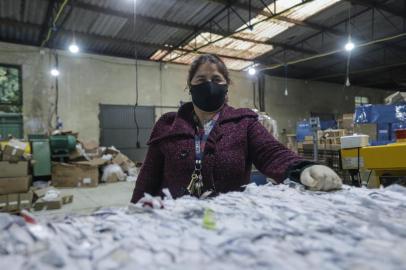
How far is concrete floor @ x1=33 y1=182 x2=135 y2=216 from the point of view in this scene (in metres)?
4.29

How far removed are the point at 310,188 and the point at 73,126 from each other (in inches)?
303

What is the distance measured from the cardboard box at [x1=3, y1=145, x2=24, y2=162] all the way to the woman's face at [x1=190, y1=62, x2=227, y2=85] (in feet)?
12.6

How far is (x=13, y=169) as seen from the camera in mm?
4258

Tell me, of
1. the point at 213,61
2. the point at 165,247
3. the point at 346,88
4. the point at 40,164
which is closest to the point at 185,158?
the point at 213,61

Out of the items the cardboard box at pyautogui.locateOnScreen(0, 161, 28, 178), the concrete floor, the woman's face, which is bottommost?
the concrete floor

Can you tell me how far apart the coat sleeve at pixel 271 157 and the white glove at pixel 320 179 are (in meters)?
0.06

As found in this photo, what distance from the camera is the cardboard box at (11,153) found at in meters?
4.28

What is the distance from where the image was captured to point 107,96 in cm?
830

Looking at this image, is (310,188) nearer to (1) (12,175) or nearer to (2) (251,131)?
(2) (251,131)

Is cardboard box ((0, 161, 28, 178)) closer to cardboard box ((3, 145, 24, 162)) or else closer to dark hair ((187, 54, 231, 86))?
cardboard box ((3, 145, 24, 162))

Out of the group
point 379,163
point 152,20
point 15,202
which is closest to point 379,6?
point 152,20

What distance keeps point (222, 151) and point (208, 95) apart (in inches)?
12.3

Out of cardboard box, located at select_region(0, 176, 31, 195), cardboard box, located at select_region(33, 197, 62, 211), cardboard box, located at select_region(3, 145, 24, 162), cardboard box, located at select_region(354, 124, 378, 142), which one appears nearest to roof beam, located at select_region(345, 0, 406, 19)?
cardboard box, located at select_region(354, 124, 378, 142)

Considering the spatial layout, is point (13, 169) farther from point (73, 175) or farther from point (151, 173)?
point (151, 173)
